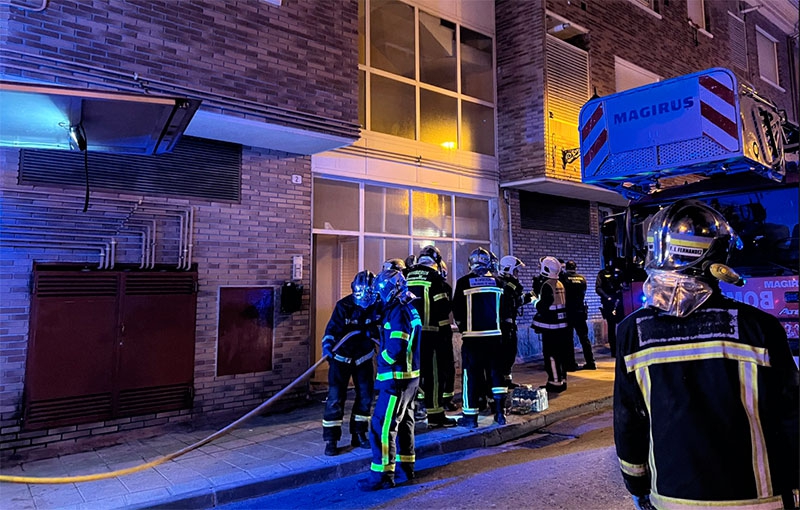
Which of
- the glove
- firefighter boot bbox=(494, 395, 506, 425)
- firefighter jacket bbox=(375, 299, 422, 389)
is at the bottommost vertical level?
firefighter boot bbox=(494, 395, 506, 425)

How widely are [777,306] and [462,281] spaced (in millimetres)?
3471

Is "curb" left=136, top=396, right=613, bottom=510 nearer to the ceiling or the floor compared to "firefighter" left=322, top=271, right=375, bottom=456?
nearer to the floor

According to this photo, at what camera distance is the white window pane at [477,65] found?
38.0ft

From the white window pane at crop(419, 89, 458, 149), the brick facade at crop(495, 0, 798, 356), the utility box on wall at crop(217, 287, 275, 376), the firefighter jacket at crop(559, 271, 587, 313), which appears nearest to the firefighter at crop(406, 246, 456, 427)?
the utility box on wall at crop(217, 287, 275, 376)

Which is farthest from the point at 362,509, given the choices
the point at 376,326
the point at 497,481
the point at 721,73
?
the point at 721,73

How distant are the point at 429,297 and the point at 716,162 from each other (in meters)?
3.48

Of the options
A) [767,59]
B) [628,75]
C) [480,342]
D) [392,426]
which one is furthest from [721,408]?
[767,59]

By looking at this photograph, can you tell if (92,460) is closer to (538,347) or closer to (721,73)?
(721,73)

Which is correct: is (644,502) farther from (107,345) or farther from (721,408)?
(107,345)

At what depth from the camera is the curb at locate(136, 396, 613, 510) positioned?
4.53 meters

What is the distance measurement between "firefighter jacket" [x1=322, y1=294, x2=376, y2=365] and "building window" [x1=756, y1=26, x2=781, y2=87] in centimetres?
2002

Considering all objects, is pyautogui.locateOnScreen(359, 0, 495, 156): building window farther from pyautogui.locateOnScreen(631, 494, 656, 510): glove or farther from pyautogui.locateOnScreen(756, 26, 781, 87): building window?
pyautogui.locateOnScreen(756, 26, 781, 87): building window

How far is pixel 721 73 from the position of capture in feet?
15.6

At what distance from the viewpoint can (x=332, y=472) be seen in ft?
17.0
